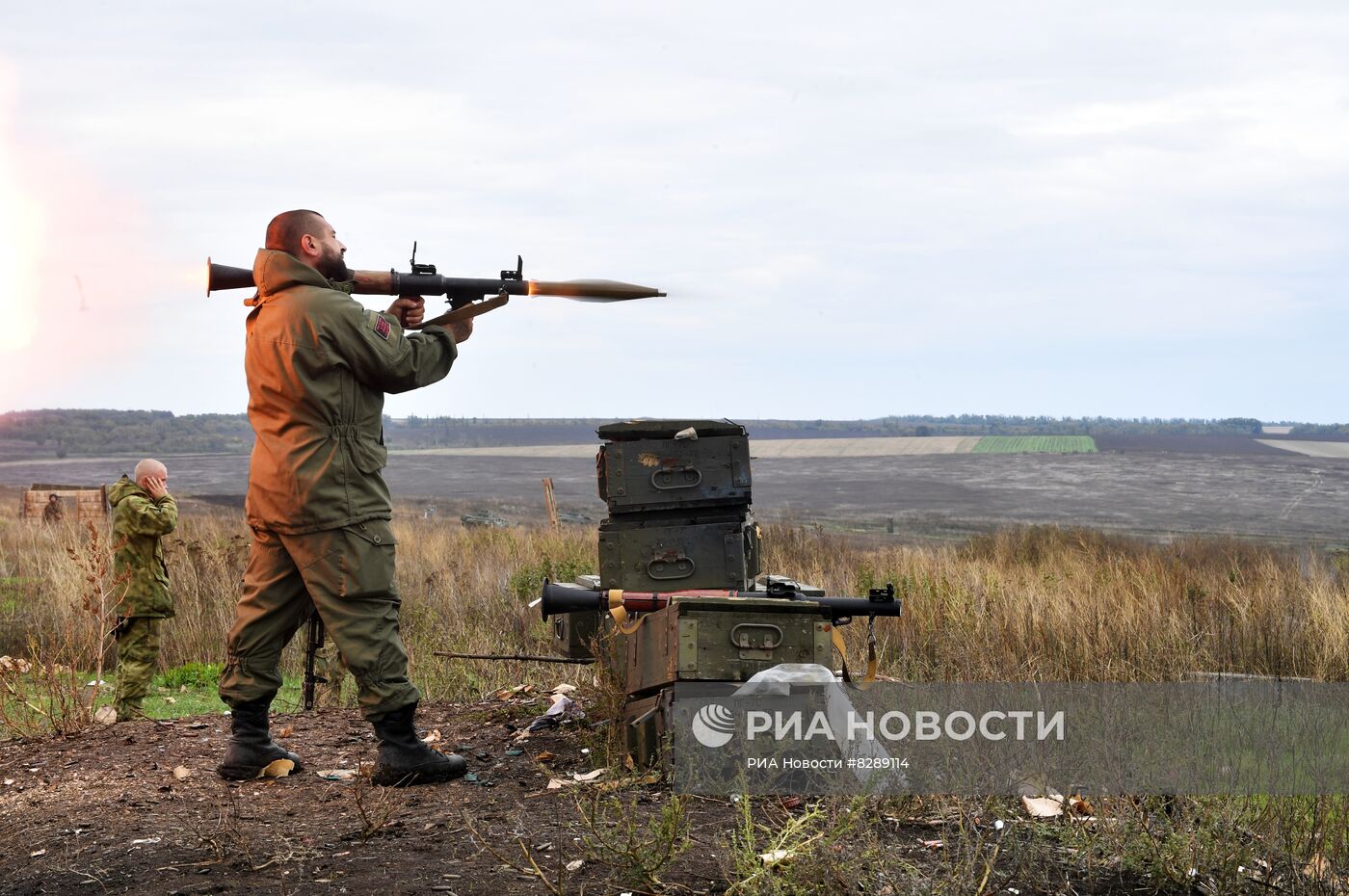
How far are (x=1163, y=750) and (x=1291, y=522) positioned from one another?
26.8 meters

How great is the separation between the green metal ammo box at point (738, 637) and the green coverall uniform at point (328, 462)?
1.15 meters

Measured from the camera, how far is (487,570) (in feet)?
44.3

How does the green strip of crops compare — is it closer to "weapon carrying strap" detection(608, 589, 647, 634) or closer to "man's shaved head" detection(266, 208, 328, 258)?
"weapon carrying strap" detection(608, 589, 647, 634)

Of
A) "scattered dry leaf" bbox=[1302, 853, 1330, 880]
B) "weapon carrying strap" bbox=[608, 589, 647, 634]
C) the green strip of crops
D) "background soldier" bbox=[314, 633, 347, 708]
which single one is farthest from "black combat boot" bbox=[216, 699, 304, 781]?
the green strip of crops

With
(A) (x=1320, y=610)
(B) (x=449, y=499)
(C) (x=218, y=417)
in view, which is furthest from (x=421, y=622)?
(C) (x=218, y=417)

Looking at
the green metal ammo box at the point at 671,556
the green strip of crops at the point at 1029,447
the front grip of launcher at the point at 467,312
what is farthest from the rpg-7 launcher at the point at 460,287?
the green strip of crops at the point at 1029,447

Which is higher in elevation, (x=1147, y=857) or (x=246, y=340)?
(x=246, y=340)

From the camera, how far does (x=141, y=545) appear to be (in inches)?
320

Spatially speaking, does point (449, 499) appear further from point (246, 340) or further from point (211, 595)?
point (246, 340)

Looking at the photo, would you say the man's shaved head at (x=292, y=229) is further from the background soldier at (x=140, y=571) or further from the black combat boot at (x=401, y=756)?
the background soldier at (x=140, y=571)

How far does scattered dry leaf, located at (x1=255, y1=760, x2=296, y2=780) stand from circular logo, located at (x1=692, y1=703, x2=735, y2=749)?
6.25ft

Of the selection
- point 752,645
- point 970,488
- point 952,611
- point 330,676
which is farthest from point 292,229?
point 970,488

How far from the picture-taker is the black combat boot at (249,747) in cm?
560

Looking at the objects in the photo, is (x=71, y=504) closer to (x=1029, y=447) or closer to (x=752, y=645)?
(x=752, y=645)
